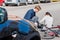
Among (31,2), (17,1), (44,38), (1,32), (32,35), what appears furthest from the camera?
(31,2)

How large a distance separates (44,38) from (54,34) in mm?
823

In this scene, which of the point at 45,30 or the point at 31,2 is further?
the point at 31,2

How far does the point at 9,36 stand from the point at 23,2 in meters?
30.3

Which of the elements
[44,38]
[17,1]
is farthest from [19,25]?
[17,1]

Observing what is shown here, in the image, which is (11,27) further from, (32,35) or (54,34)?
(54,34)

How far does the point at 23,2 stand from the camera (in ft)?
120

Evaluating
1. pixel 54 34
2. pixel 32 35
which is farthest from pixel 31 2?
pixel 32 35

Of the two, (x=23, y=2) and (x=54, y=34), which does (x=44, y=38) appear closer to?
(x=54, y=34)

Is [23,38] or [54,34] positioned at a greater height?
[23,38]

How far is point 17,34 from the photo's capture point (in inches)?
264

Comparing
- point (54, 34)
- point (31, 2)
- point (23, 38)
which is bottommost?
point (31, 2)

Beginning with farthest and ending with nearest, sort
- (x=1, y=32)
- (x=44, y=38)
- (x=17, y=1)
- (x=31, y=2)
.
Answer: (x=31, y=2), (x=17, y=1), (x=44, y=38), (x=1, y=32)

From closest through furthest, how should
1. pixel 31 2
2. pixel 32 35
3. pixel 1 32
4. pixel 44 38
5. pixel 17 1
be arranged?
pixel 1 32, pixel 32 35, pixel 44 38, pixel 17 1, pixel 31 2

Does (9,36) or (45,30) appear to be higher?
(9,36)
